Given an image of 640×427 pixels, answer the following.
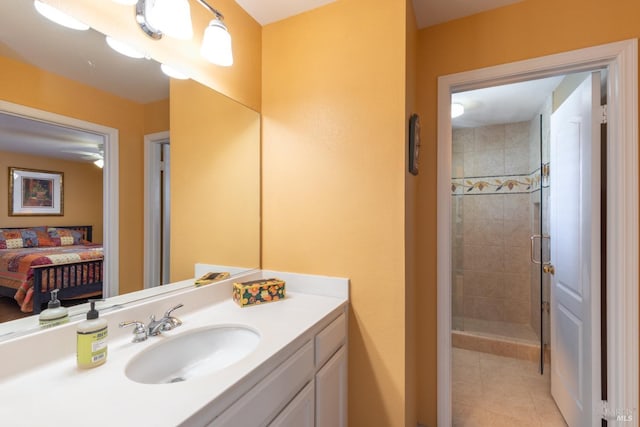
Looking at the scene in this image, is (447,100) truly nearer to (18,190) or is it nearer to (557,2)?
(557,2)

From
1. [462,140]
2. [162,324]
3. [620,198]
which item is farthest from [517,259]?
[162,324]

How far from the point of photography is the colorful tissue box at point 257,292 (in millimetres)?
1361

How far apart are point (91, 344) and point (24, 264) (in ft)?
1.04

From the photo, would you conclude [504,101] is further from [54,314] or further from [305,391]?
[54,314]

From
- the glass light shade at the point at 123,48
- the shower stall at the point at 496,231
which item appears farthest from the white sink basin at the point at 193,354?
the shower stall at the point at 496,231

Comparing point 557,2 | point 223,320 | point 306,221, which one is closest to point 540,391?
point 306,221

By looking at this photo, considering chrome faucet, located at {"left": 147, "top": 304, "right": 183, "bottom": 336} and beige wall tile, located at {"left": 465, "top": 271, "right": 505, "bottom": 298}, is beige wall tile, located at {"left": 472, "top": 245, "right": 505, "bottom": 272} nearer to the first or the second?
beige wall tile, located at {"left": 465, "top": 271, "right": 505, "bottom": 298}

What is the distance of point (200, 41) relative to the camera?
1316 mm

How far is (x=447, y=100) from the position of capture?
166cm

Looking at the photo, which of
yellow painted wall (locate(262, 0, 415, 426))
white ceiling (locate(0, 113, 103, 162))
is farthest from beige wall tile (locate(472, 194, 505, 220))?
white ceiling (locate(0, 113, 103, 162))

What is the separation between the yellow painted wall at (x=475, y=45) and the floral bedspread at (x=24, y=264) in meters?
1.67

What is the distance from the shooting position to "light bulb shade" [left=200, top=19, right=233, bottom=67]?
4.07 ft

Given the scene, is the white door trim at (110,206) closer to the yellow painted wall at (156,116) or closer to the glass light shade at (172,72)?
the yellow painted wall at (156,116)

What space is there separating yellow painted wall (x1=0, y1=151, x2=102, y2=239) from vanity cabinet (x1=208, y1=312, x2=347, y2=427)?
792 mm
